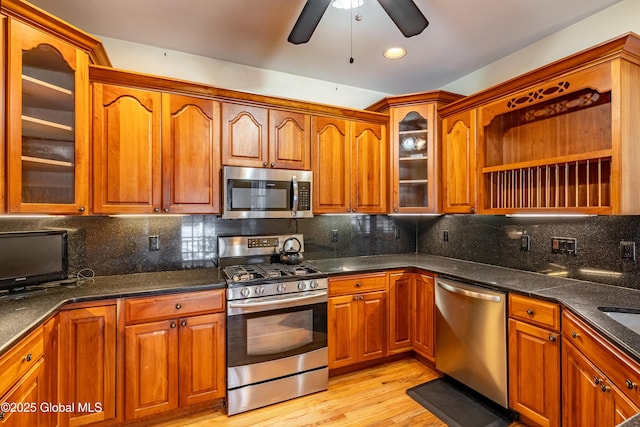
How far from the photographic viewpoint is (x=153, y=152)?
227cm

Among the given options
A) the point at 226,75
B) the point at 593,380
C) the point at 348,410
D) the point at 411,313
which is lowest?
the point at 348,410

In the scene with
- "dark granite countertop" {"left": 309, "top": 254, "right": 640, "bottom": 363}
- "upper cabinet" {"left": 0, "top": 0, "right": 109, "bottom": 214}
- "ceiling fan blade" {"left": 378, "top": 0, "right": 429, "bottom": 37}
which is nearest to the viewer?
"dark granite countertop" {"left": 309, "top": 254, "right": 640, "bottom": 363}

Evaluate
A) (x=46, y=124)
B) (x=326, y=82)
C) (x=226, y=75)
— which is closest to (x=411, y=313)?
(x=326, y=82)

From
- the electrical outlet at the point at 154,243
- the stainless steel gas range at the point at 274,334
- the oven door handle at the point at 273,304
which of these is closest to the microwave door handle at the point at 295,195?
the stainless steel gas range at the point at 274,334

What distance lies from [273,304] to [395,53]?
7.47 ft

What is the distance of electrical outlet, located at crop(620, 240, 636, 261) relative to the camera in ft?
6.34

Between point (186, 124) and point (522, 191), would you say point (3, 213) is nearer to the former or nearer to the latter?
point (186, 124)

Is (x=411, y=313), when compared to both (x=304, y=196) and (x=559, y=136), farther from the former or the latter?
(x=559, y=136)

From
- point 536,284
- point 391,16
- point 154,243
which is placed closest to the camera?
point 391,16

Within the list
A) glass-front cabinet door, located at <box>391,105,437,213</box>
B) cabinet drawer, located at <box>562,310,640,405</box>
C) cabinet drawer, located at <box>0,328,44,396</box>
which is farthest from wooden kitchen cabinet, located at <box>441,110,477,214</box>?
cabinet drawer, located at <box>0,328,44,396</box>

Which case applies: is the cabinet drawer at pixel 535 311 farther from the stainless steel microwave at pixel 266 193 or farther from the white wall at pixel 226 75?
the white wall at pixel 226 75

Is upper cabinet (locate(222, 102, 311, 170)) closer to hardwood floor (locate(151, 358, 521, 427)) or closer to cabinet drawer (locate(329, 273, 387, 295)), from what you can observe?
cabinet drawer (locate(329, 273, 387, 295))

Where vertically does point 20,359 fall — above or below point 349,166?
below

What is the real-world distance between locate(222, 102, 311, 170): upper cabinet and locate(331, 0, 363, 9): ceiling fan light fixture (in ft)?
3.17
